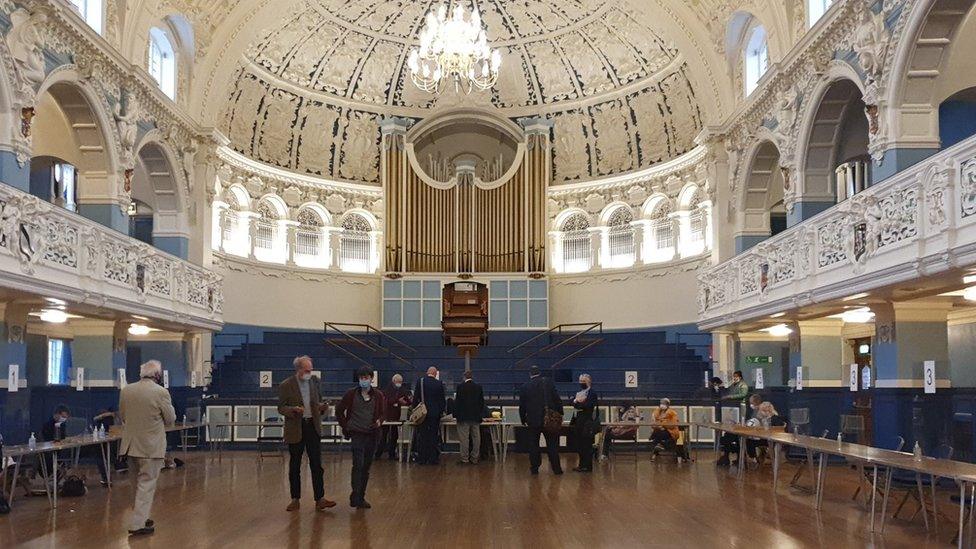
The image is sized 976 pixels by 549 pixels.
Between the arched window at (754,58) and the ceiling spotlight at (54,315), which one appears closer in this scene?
the ceiling spotlight at (54,315)

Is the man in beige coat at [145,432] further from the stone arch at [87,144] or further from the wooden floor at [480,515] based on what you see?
the stone arch at [87,144]

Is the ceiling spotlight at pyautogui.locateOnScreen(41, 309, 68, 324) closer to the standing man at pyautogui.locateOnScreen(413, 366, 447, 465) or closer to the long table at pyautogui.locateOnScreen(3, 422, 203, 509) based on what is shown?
the long table at pyautogui.locateOnScreen(3, 422, 203, 509)

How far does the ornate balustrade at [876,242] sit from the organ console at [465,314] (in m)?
8.98

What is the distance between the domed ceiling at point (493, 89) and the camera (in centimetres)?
2348

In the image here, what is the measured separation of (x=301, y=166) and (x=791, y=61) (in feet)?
47.3

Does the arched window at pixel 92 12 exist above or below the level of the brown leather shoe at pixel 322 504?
above

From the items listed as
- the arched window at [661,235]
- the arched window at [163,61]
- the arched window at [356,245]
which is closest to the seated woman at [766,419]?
the arched window at [661,235]

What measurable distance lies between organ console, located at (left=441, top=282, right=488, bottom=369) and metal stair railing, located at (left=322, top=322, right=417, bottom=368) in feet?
4.34

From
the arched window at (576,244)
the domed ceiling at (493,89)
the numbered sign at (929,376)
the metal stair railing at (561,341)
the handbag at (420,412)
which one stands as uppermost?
the domed ceiling at (493,89)

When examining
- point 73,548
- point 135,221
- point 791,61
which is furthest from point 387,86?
point 73,548

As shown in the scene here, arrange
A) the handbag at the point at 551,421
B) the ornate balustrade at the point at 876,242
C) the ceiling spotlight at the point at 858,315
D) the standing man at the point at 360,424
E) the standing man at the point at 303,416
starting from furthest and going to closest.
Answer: the ceiling spotlight at the point at 858,315
the handbag at the point at 551,421
the standing man at the point at 360,424
the standing man at the point at 303,416
the ornate balustrade at the point at 876,242

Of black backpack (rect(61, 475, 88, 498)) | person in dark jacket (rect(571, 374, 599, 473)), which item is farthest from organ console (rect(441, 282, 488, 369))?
black backpack (rect(61, 475, 88, 498))

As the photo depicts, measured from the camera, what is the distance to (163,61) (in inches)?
768

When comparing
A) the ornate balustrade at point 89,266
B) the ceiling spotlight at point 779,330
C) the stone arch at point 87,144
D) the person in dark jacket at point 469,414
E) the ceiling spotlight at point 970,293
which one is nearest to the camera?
the ornate balustrade at point 89,266
